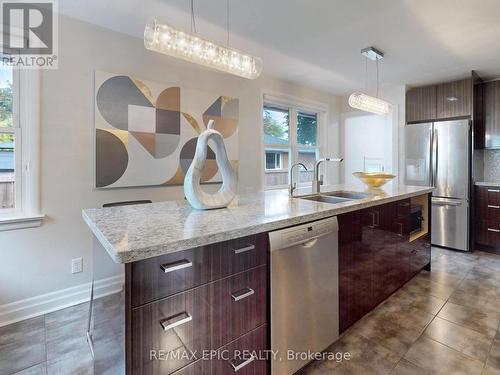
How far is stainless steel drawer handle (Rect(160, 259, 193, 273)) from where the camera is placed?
0.99m

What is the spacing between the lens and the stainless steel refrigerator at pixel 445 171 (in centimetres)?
362

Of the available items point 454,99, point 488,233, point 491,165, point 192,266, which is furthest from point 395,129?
point 192,266

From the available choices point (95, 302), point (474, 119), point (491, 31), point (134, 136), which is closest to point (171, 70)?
point (134, 136)

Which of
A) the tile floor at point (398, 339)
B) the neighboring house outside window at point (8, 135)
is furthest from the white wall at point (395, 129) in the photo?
the neighboring house outside window at point (8, 135)

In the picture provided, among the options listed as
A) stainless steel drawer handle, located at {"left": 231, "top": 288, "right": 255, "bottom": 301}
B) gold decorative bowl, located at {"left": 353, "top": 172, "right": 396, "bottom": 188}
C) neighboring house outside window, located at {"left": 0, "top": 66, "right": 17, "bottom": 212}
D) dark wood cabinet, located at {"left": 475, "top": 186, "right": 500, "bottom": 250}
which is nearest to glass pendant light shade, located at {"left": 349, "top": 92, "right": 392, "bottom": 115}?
gold decorative bowl, located at {"left": 353, "top": 172, "right": 396, "bottom": 188}

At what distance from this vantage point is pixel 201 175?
60.4 inches

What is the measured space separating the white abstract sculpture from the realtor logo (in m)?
1.69

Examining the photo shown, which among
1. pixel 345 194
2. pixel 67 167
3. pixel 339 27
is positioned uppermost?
pixel 339 27

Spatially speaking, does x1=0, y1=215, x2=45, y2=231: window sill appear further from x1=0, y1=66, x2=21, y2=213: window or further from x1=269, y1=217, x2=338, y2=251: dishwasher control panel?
x1=269, y1=217, x2=338, y2=251: dishwasher control panel

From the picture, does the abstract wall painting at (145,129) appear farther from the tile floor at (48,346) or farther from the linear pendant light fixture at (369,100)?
the linear pendant light fixture at (369,100)

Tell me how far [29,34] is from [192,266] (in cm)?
245

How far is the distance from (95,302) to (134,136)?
63.5 inches

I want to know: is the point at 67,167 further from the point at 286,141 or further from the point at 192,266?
the point at 286,141

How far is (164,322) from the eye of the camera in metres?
0.99
